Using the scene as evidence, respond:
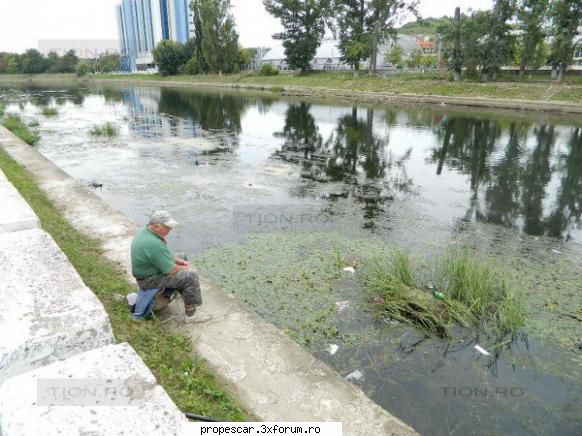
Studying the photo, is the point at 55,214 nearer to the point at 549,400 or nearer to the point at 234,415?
the point at 234,415

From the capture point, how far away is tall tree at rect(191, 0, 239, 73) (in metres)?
59.1

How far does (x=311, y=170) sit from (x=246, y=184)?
246 centimetres

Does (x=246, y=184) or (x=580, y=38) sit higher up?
(x=580, y=38)

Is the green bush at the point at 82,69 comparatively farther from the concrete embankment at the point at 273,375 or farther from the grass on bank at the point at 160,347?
the concrete embankment at the point at 273,375

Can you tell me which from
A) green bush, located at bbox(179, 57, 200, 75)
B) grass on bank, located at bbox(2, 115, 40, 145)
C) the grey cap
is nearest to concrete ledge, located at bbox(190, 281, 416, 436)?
the grey cap

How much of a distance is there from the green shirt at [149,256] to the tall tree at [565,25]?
36536 mm

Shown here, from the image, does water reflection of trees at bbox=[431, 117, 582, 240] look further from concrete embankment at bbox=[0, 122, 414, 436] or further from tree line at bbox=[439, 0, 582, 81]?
tree line at bbox=[439, 0, 582, 81]

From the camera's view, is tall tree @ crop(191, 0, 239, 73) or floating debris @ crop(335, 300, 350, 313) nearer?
floating debris @ crop(335, 300, 350, 313)

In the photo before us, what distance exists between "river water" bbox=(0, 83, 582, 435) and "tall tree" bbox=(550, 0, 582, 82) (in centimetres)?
1543

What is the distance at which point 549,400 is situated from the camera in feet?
12.7

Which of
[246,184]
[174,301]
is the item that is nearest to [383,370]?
[174,301]

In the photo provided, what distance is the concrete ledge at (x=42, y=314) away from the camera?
8.95 feet

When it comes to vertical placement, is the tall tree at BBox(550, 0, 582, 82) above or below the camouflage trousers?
above

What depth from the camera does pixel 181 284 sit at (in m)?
4.37
